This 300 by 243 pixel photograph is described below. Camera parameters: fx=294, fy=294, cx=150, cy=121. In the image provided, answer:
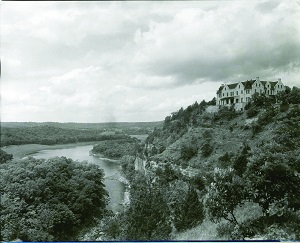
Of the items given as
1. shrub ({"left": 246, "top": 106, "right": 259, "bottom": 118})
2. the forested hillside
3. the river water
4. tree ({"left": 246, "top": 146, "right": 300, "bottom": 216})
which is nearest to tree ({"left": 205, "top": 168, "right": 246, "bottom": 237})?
the forested hillside

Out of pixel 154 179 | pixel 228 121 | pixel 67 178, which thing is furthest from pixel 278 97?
pixel 67 178

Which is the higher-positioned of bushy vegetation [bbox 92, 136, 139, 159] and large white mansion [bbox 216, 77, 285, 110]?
large white mansion [bbox 216, 77, 285, 110]

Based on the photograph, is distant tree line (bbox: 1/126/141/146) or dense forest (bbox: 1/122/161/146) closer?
dense forest (bbox: 1/122/161/146)

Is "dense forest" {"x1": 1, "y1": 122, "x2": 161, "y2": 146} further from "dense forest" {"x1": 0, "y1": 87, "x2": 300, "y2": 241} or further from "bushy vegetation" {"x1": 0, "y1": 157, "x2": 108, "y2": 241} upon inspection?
"bushy vegetation" {"x1": 0, "y1": 157, "x2": 108, "y2": 241}

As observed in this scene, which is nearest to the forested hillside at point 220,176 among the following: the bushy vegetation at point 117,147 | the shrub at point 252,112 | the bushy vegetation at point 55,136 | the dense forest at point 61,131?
the shrub at point 252,112

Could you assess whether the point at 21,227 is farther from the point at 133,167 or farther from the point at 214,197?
the point at 214,197

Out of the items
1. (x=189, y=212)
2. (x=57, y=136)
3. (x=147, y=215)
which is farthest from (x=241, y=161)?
(x=57, y=136)
